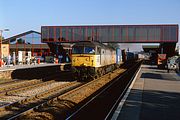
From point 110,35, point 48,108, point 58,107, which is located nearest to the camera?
point 48,108

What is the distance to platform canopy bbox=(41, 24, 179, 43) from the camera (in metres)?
57.9

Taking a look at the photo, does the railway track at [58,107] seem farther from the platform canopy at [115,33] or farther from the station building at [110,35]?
the platform canopy at [115,33]

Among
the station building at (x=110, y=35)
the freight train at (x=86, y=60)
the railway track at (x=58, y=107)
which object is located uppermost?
the station building at (x=110, y=35)

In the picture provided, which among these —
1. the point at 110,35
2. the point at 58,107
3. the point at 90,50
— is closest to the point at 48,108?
the point at 58,107

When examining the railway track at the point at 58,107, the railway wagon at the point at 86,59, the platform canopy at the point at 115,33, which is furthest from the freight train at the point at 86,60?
the platform canopy at the point at 115,33

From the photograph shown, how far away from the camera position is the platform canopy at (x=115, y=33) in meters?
57.9

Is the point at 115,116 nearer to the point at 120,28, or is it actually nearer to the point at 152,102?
the point at 152,102

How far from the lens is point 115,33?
6000 centimetres

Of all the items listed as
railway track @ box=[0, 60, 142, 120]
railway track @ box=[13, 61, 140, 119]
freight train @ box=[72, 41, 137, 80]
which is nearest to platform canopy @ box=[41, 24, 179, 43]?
freight train @ box=[72, 41, 137, 80]

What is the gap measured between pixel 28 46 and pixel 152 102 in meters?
67.7

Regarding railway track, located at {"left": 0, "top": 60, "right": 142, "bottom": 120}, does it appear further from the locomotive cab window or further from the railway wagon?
the locomotive cab window

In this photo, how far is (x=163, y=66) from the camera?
4281cm

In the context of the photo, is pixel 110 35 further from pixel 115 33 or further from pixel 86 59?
pixel 86 59

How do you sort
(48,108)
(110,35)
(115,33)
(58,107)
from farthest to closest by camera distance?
1. (110,35)
2. (115,33)
3. (58,107)
4. (48,108)
